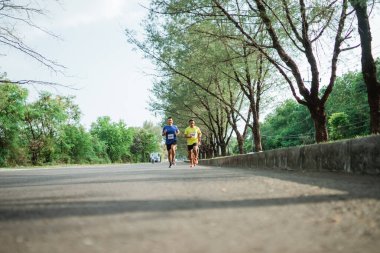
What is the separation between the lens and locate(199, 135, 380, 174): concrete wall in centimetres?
623

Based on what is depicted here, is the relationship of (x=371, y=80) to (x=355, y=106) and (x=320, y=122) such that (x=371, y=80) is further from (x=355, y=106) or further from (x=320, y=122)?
Result: (x=355, y=106)

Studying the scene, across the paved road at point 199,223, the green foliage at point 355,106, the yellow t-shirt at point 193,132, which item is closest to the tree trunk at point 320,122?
the yellow t-shirt at point 193,132

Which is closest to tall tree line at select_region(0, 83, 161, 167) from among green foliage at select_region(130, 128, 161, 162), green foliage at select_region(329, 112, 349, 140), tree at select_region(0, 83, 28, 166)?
tree at select_region(0, 83, 28, 166)

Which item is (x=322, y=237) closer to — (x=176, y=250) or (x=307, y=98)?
(x=176, y=250)

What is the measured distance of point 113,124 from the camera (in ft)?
334

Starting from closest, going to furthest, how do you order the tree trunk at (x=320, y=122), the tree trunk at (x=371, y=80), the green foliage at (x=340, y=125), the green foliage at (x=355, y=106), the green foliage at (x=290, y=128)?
the tree trunk at (x=371, y=80)
the tree trunk at (x=320, y=122)
the green foliage at (x=355, y=106)
the green foliage at (x=340, y=125)
the green foliage at (x=290, y=128)

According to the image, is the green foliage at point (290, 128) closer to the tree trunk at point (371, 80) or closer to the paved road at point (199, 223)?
the tree trunk at point (371, 80)

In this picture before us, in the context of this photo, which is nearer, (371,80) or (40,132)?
(371,80)

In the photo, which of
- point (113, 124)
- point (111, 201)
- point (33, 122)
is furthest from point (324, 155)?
point (113, 124)

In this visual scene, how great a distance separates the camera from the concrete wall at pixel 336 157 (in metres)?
6.23

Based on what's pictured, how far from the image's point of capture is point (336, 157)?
24.4 feet

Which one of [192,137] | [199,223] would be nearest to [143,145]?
[192,137]

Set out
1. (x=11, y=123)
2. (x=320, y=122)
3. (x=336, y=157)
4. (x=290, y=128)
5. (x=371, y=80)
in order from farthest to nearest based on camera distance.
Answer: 1. (x=290, y=128)
2. (x=11, y=123)
3. (x=320, y=122)
4. (x=371, y=80)
5. (x=336, y=157)

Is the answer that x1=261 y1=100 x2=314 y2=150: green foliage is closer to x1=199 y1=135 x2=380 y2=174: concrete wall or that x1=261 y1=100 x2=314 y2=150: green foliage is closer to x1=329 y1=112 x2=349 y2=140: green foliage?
x1=329 y1=112 x2=349 y2=140: green foliage
